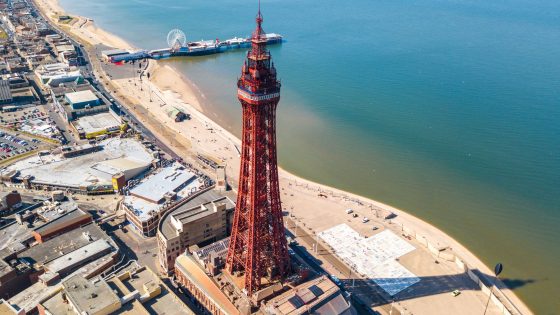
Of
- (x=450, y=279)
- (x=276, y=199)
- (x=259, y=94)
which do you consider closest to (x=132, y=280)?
(x=276, y=199)

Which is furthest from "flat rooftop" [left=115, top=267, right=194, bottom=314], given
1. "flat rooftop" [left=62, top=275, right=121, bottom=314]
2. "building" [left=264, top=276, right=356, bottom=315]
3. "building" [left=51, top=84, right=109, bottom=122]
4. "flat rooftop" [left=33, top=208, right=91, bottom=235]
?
"building" [left=51, top=84, right=109, bottom=122]

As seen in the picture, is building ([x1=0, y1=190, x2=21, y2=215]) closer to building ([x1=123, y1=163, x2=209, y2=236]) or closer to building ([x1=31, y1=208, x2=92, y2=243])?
building ([x1=31, y1=208, x2=92, y2=243])

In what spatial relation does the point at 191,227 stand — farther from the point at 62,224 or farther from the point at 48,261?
the point at 62,224

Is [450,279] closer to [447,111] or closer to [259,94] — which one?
[259,94]

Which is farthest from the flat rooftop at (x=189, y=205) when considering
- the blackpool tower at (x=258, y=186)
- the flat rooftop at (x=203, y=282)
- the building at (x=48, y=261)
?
the blackpool tower at (x=258, y=186)

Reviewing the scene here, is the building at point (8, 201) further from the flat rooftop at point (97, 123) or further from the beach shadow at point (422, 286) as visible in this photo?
the beach shadow at point (422, 286)

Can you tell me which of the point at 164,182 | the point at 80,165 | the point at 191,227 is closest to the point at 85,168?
the point at 80,165

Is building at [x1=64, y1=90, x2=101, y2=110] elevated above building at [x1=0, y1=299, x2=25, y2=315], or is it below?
above
